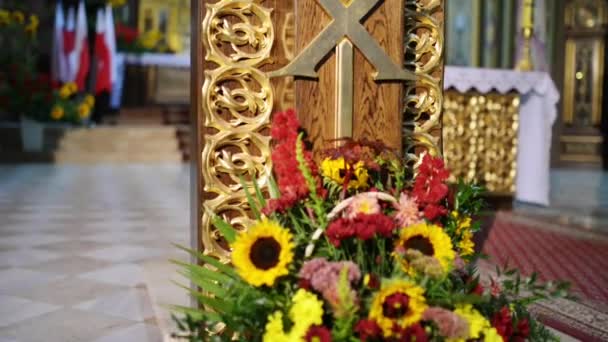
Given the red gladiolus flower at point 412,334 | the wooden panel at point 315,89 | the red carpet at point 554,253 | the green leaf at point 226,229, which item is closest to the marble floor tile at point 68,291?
the green leaf at point 226,229

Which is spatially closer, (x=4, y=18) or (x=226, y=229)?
(x=226, y=229)

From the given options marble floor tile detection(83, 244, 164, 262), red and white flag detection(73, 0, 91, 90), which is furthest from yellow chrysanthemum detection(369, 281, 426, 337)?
red and white flag detection(73, 0, 91, 90)

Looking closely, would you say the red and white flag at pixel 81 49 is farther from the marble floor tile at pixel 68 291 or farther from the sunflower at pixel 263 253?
the sunflower at pixel 263 253

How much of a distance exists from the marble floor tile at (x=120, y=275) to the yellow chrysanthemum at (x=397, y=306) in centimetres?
156

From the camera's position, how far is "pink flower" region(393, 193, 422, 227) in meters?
1.20

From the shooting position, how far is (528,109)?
4.96 meters

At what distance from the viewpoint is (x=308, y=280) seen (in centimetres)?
108

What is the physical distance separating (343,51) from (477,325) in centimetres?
58

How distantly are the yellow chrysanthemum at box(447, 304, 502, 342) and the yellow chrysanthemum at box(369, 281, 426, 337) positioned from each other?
0.28 ft

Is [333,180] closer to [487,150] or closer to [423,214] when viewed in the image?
[423,214]

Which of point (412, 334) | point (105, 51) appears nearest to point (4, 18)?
point (105, 51)

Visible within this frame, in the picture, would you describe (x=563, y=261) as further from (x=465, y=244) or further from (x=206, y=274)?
(x=206, y=274)

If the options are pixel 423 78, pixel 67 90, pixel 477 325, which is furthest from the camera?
pixel 67 90

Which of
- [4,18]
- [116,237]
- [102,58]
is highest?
[4,18]
